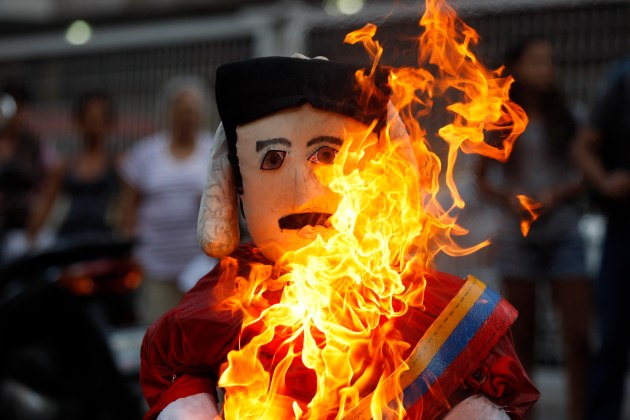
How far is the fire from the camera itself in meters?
2.70

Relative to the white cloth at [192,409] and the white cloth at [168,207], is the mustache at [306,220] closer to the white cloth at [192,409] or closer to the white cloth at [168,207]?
the white cloth at [192,409]

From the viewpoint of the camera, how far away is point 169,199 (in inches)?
242

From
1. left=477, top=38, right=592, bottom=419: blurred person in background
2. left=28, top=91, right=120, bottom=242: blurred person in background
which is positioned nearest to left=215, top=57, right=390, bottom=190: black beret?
left=477, top=38, right=592, bottom=419: blurred person in background

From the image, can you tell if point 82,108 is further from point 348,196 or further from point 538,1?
point 348,196

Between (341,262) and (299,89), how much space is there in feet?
1.55

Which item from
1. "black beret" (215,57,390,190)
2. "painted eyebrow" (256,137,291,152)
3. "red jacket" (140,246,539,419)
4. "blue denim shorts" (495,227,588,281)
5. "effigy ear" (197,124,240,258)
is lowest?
"blue denim shorts" (495,227,588,281)

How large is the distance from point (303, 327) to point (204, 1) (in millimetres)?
10596

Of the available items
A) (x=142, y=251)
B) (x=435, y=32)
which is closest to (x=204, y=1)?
(x=142, y=251)

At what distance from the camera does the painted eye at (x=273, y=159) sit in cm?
287

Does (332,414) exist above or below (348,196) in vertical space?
below

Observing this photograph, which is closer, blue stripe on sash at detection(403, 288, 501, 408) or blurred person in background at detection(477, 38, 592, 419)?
blue stripe on sash at detection(403, 288, 501, 408)

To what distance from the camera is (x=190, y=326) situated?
2838 mm

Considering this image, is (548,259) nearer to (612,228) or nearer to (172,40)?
(612,228)

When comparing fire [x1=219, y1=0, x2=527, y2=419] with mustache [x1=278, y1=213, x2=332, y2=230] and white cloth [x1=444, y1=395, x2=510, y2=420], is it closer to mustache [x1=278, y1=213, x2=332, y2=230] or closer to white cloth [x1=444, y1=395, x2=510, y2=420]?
mustache [x1=278, y1=213, x2=332, y2=230]
